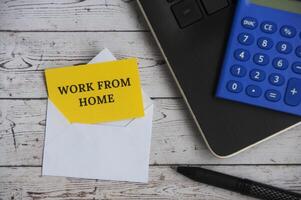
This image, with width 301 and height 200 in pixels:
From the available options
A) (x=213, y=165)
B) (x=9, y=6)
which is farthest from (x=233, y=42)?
(x=9, y=6)

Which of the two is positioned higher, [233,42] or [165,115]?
[233,42]

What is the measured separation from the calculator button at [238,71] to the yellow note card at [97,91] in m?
0.13

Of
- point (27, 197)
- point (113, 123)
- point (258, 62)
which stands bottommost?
point (27, 197)

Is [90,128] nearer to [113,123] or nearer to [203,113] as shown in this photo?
[113,123]

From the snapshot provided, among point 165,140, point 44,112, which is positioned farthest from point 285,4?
point 44,112

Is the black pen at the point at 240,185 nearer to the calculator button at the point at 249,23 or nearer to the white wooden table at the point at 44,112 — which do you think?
the white wooden table at the point at 44,112

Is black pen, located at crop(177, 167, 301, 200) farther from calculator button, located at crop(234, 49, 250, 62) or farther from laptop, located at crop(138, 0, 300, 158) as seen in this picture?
calculator button, located at crop(234, 49, 250, 62)

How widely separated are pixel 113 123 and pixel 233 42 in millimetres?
190

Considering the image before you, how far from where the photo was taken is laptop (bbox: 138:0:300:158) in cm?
58

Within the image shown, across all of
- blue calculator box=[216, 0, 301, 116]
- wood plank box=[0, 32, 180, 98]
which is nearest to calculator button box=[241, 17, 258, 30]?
blue calculator box=[216, 0, 301, 116]

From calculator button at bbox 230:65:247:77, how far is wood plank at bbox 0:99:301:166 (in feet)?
0.27

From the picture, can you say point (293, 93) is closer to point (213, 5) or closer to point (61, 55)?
point (213, 5)

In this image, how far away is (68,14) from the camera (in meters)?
0.60

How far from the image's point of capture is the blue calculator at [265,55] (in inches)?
22.5
